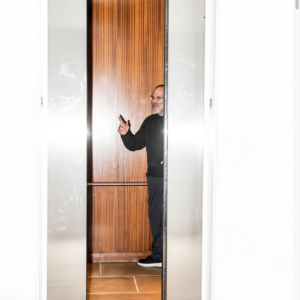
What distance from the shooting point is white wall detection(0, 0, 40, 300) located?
4.93ft

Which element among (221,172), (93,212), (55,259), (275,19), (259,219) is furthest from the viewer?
(93,212)

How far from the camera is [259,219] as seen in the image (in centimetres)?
113

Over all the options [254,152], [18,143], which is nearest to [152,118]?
[18,143]

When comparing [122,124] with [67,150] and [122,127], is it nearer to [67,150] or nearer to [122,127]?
[122,127]

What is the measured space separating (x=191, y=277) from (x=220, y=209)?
455 mm

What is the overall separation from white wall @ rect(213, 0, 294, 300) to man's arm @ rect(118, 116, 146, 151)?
1.49 meters

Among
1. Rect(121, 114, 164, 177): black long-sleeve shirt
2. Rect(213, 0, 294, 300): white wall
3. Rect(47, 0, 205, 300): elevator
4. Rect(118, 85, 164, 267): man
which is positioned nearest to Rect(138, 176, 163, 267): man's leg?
Rect(118, 85, 164, 267): man

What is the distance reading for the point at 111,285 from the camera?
7.99 ft

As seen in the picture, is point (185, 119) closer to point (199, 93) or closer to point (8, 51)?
point (199, 93)

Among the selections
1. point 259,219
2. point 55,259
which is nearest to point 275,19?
point 259,219

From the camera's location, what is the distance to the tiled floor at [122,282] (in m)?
2.26

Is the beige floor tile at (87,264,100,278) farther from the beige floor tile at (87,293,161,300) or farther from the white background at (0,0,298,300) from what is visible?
the white background at (0,0,298,300)

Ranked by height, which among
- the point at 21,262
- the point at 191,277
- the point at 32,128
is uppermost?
the point at 32,128

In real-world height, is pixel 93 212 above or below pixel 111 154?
below
